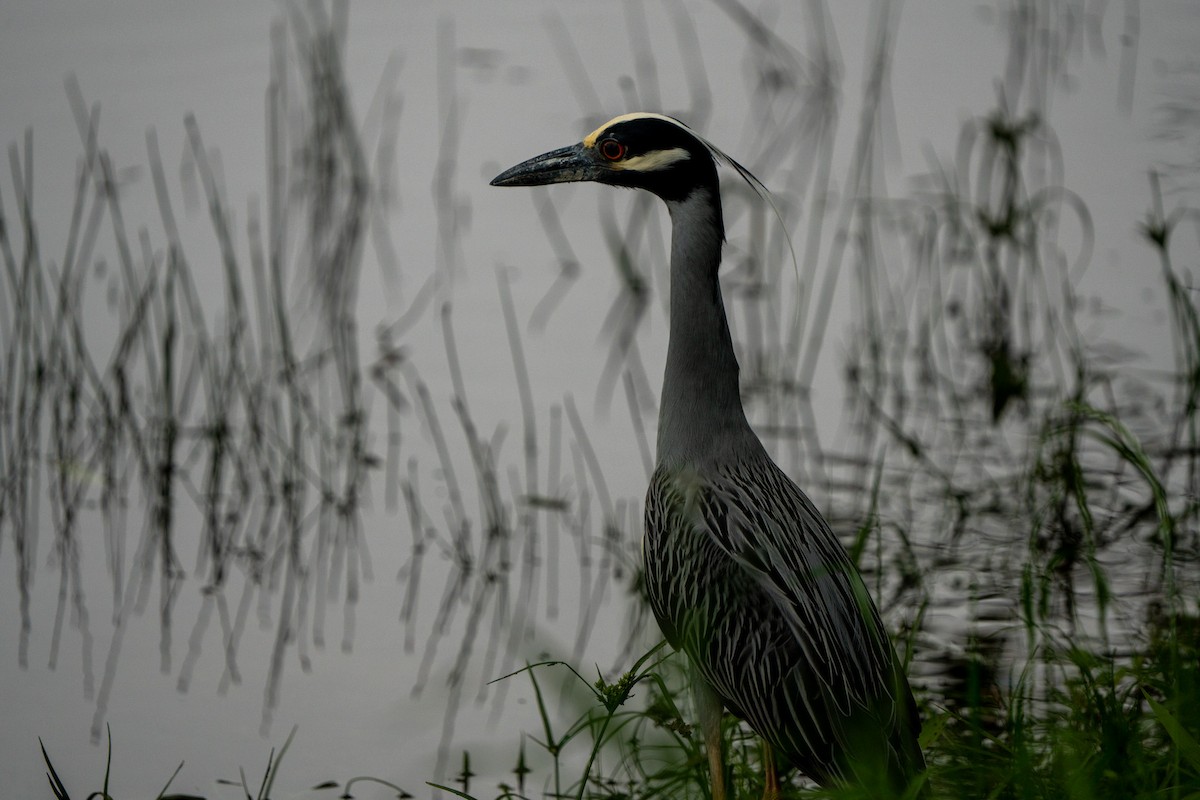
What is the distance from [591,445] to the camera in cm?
520

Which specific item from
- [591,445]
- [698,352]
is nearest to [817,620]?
[698,352]

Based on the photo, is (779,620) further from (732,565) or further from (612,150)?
(612,150)

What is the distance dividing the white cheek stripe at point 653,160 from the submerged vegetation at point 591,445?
1.30 feet

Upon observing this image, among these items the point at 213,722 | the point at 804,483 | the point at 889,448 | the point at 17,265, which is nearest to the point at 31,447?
the point at 17,265

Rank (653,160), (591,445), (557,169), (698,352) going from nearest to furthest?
(698,352)
(653,160)
(557,169)
(591,445)

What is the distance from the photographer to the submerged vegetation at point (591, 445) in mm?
3812

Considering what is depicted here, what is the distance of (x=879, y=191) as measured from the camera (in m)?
6.21

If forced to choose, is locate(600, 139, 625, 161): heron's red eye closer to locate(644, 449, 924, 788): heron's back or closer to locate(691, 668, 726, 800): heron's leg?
locate(644, 449, 924, 788): heron's back

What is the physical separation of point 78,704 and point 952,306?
144 inches

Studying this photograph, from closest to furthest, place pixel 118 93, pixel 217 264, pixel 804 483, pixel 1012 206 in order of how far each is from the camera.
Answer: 1. pixel 804 483
2. pixel 1012 206
3. pixel 217 264
4. pixel 118 93

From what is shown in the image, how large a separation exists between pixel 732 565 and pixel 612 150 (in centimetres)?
111

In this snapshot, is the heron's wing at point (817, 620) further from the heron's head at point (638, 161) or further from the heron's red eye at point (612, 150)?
the heron's red eye at point (612, 150)

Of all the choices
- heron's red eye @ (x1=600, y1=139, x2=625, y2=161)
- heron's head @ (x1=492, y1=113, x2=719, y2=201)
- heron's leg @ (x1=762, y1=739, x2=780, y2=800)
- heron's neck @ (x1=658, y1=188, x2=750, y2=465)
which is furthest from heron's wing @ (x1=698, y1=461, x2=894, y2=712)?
heron's red eye @ (x1=600, y1=139, x2=625, y2=161)

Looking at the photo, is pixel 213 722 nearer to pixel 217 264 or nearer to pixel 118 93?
pixel 217 264
